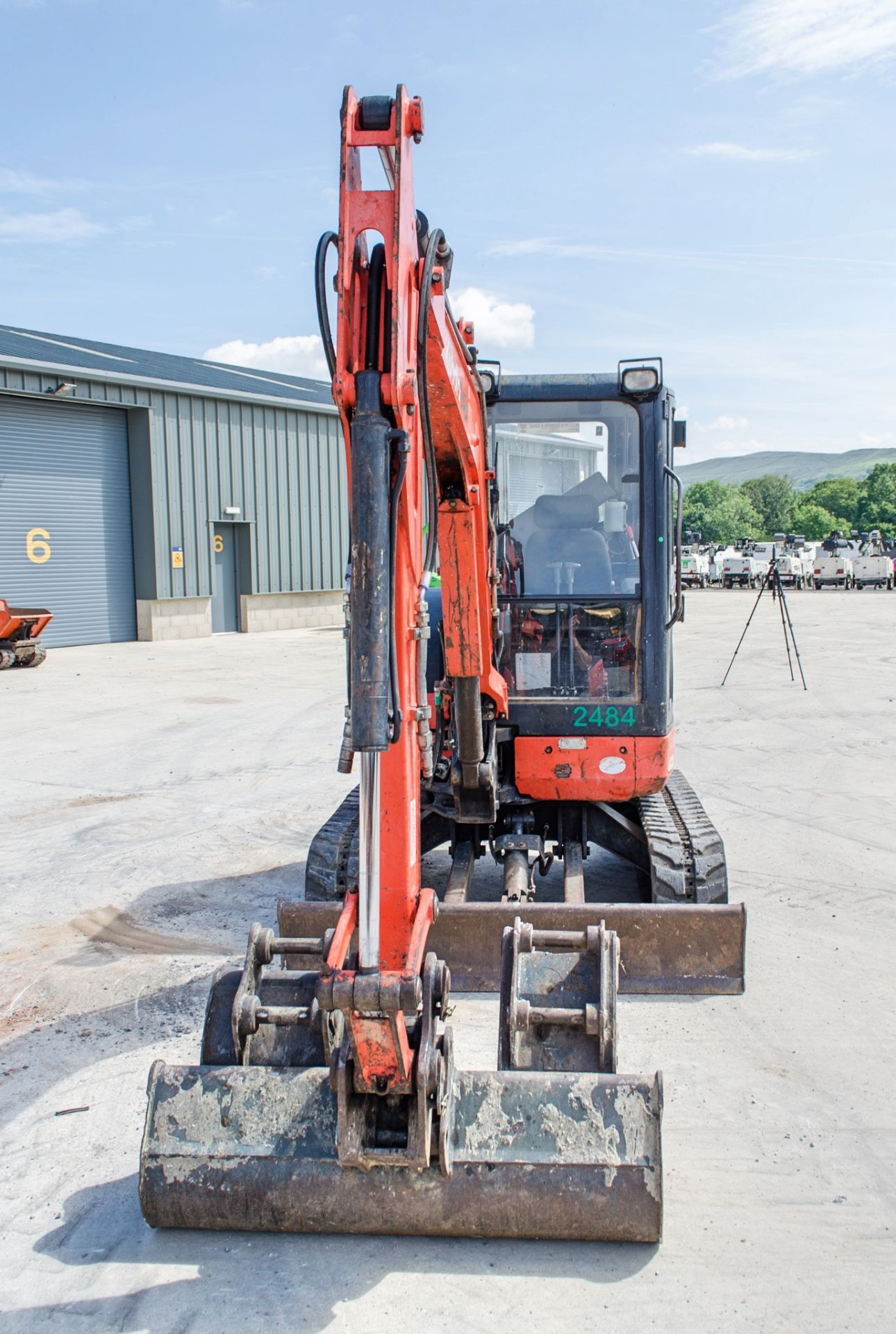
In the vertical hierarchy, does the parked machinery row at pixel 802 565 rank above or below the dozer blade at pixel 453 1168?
above

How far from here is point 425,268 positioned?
3.44 meters

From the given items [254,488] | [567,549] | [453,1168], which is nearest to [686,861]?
[567,549]

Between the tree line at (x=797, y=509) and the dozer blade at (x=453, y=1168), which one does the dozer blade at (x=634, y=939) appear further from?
the tree line at (x=797, y=509)

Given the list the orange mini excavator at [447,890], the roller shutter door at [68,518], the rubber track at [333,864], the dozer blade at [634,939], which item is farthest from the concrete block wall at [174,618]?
the dozer blade at [634,939]

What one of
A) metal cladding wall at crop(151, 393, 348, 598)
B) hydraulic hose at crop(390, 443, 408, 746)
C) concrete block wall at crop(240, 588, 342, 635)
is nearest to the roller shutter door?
metal cladding wall at crop(151, 393, 348, 598)

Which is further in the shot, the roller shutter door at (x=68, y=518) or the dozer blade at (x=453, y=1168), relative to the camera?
the roller shutter door at (x=68, y=518)

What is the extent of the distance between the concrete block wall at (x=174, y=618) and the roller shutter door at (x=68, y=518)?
1.14 ft

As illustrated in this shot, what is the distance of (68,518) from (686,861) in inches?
765

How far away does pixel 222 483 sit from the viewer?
25734mm

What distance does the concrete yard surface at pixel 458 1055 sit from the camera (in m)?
3.34

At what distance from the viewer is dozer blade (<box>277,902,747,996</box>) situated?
203 inches

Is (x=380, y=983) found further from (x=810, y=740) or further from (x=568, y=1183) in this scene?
(x=810, y=740)

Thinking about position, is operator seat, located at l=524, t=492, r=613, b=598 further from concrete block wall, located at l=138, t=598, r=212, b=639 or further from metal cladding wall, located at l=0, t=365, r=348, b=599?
concrete block wall, located at l=138, t=598, r=212, b=639

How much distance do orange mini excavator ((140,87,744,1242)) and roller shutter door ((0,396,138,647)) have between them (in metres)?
17.9
